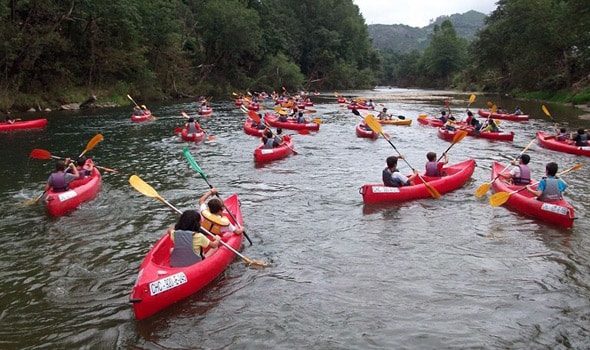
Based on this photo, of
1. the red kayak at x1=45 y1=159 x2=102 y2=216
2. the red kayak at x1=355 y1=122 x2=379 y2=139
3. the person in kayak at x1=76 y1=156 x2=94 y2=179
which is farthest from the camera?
the red kayak at x1=355 y1=122 x2=379 y2=139

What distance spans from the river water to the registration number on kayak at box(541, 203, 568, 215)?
0.29m

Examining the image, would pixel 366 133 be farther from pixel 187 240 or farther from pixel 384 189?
pixel 187 240

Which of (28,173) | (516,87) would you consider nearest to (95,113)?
(28,173)

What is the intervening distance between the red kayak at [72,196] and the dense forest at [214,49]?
19.5 m

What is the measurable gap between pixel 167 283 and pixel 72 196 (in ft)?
15.3

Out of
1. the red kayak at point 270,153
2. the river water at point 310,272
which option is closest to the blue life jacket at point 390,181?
the river water at point 310,272

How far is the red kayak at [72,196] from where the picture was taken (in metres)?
8.70

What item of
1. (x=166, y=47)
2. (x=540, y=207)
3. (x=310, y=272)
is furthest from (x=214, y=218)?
(x=166, y=47)

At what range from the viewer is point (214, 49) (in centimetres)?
5034

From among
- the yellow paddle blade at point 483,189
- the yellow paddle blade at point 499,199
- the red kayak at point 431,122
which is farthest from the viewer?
the red kayak at point 431,122

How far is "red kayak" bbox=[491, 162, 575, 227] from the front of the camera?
8164 millimetres

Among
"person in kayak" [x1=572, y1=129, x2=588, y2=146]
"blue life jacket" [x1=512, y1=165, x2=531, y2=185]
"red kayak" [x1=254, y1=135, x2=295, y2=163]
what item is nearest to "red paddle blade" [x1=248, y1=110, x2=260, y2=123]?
"red kayak" [x1=254, y1=135, x2=295, y2=163]

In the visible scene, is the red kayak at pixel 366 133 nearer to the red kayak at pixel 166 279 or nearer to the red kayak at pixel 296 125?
the red kayak at pixel 296 125

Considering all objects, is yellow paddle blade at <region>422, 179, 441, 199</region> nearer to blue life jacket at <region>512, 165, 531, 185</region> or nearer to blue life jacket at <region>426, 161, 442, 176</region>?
blue life jacket at <region>426, 161, 442, 176</region>
